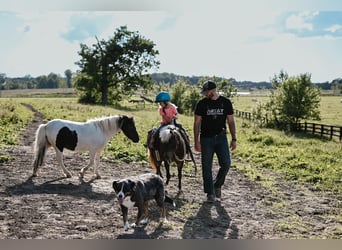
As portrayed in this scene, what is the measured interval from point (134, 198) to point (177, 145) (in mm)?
2234

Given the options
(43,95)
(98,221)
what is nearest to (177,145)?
(98,221)

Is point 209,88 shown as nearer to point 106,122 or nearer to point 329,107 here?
point 106,122

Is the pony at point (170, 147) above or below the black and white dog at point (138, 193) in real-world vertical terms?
above

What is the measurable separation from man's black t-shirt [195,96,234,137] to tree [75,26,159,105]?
2843 centimetres

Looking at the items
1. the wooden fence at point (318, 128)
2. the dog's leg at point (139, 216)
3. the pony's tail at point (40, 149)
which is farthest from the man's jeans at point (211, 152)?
the wooden fence at point (318, 128)

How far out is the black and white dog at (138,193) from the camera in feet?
13.4

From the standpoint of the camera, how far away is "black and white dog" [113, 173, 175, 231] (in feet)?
13.4

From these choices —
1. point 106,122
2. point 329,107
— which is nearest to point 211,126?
point 106,122

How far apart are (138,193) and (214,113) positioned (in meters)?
1.81

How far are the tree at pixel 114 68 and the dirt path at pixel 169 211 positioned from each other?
2698 centimetres

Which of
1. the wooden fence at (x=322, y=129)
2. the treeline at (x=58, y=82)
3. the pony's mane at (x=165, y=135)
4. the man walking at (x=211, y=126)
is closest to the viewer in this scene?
the man walking at (x=211, y=126)

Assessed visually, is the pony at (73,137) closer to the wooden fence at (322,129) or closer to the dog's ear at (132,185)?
the dog's ear at (132,185)

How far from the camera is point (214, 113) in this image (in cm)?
545

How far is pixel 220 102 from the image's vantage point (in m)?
5.46
